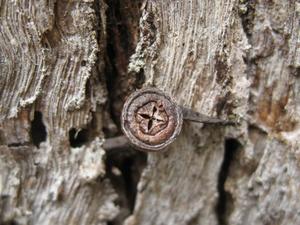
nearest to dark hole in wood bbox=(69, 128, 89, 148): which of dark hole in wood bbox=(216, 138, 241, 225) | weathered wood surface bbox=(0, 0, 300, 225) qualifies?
weathered wood surface bbox=(0, 0, 300, 225)

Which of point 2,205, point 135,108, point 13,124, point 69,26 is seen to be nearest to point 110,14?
point 69,26

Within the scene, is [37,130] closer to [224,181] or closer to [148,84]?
[148,84]

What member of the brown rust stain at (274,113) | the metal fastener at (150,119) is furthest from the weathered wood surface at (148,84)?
the metal fastener at (150,119)

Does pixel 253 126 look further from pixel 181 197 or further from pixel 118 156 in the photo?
pixel 118 156

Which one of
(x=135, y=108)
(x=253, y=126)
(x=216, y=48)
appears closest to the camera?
(x=135, y=108)

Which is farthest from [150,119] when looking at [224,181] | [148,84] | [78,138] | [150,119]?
[224,181]

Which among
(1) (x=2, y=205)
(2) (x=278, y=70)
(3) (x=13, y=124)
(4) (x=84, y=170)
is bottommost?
(1) (x=2, y=205)
